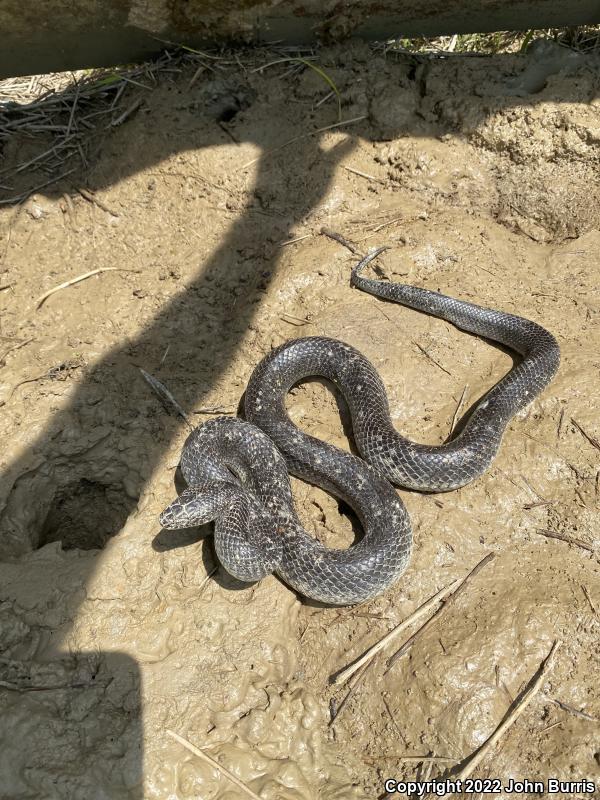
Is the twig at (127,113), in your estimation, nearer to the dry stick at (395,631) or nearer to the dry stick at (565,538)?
the dry stick at (395,631)

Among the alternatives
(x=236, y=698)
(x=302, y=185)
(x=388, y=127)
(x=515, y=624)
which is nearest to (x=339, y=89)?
(x=388, y=127)

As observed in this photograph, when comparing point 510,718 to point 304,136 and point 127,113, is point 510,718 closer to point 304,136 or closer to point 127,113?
point 304,136

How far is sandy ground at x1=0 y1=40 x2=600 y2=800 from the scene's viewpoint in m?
4.14

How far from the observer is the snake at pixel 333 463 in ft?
15.2

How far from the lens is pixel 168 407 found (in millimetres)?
5773

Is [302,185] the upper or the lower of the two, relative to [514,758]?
upper

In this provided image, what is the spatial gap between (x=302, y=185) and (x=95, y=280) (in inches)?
111

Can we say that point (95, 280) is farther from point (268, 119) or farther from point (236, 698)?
point (236, 698)

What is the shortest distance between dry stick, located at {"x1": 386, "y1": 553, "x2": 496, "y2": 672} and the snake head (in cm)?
191

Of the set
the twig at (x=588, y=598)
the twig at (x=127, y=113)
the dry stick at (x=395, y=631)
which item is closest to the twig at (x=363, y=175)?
the twig at (x=127, y=113)

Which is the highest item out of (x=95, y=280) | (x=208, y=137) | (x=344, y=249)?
(x=208, y=137)

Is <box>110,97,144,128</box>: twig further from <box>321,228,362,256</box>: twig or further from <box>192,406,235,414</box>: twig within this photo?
<box>192,406,235,414</box>: twig

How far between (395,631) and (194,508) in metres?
1.98

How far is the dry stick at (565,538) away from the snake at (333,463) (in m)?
0.73
